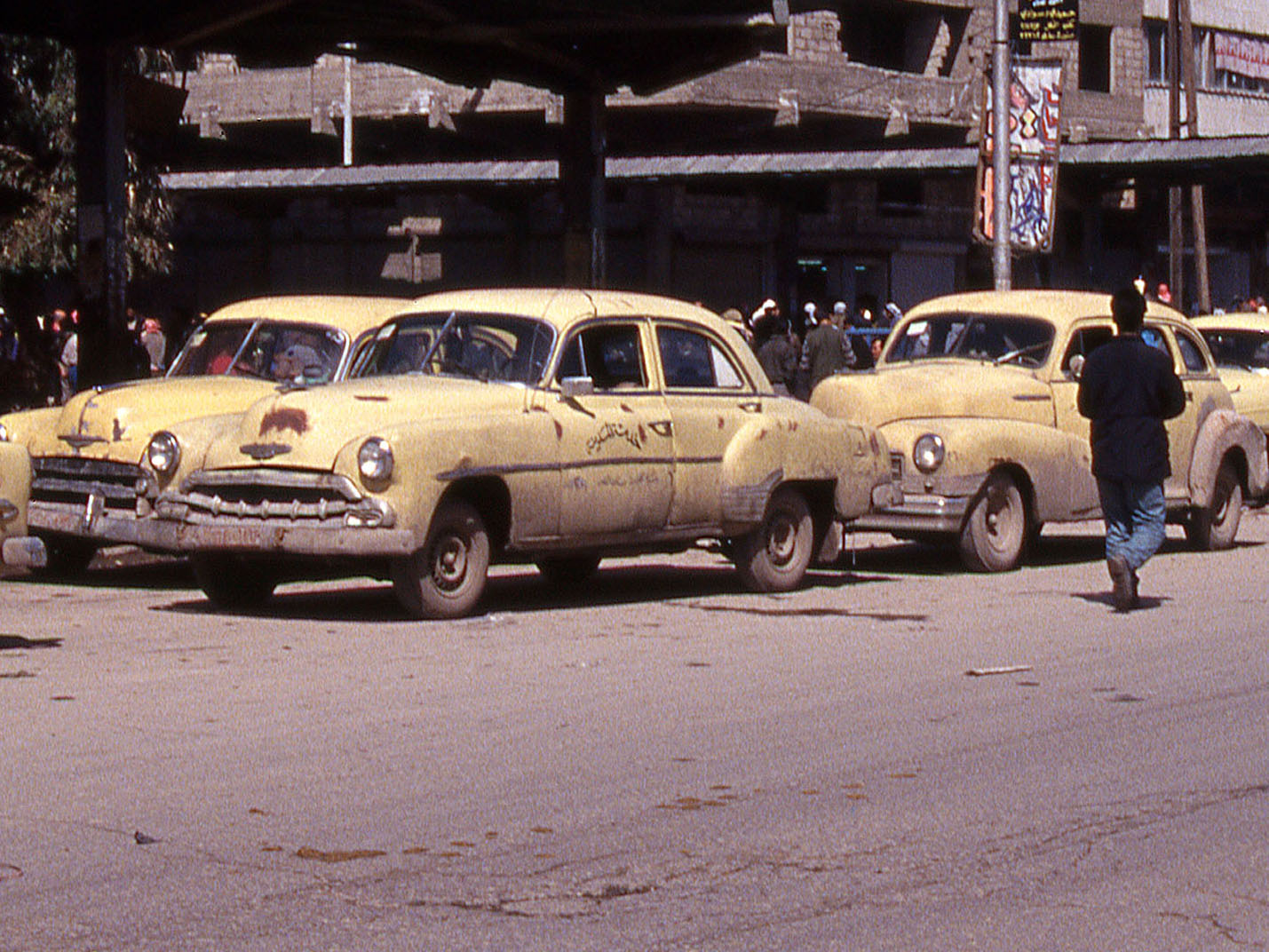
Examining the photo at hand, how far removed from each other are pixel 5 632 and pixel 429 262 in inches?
1453

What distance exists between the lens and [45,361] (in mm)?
29938

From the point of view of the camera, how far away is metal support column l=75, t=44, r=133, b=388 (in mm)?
18188

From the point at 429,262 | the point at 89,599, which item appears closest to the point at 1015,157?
the point at 89,599

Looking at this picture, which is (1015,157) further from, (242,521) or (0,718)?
(0,718)

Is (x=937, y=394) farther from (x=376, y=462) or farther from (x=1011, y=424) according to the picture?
(x=376, y=462)

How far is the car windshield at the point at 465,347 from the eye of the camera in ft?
42.2

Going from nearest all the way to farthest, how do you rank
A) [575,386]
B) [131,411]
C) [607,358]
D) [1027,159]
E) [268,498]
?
[268,498] → [575,386] → [607,358] → [131,411] → [1027,159]

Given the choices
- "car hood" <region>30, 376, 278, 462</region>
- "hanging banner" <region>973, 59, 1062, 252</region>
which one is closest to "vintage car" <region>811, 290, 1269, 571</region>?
"car hood" <region>30, 376, 278, 462</region>

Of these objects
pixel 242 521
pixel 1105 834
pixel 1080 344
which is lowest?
pixel 1105 834

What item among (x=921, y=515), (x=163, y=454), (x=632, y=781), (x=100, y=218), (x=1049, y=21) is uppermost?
(x=1049, y=21)

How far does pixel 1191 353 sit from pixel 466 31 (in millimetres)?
7281

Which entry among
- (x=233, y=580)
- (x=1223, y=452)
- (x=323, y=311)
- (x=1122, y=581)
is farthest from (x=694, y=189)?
(x=233, y=580)

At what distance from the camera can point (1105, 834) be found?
6.89 metres

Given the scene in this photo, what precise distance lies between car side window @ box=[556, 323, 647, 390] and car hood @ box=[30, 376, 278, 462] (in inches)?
93.7
